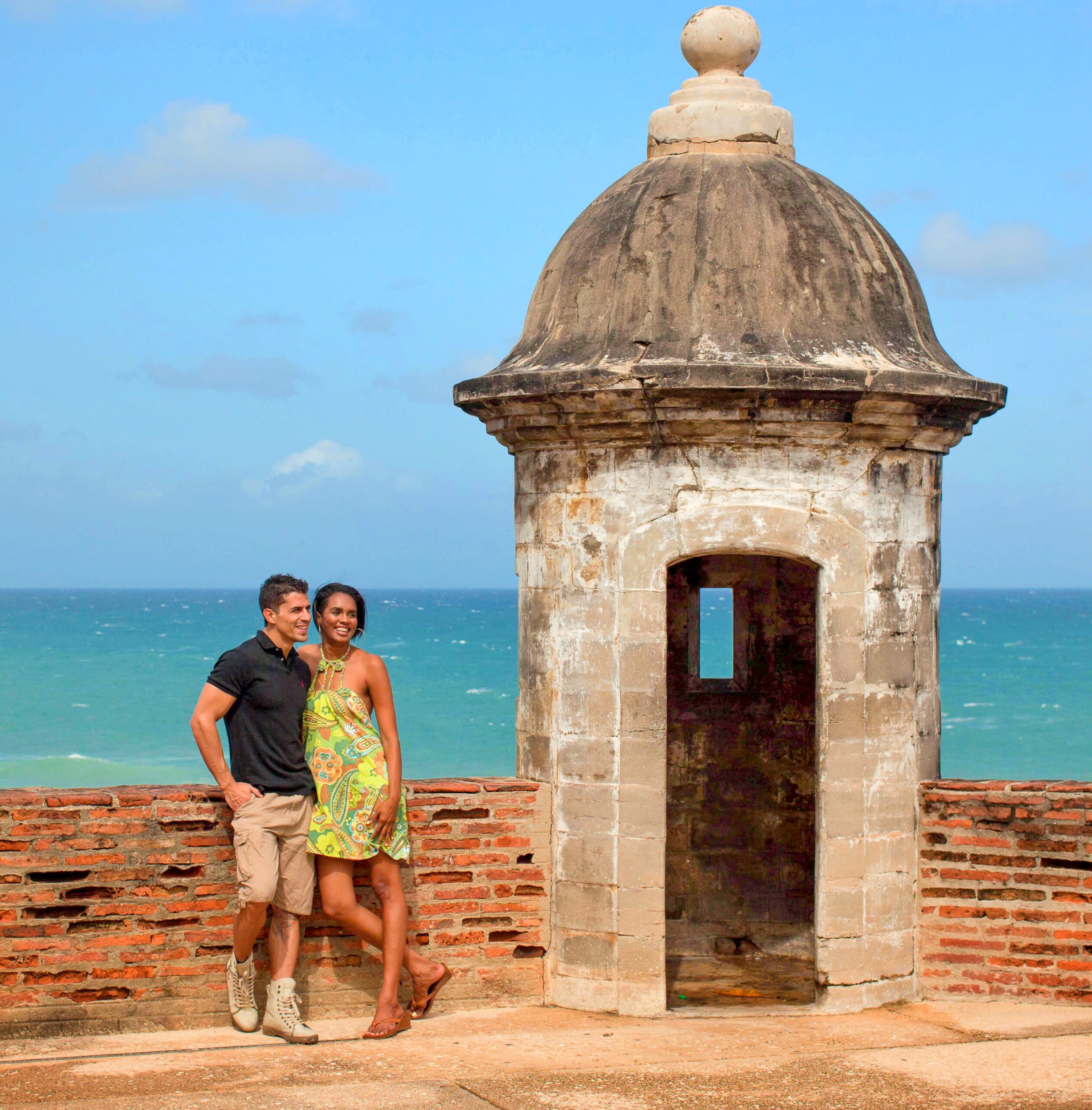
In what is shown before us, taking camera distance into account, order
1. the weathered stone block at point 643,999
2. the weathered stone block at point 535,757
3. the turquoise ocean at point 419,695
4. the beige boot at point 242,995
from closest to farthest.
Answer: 1. the beige boot at point 242,995
2. the weathered stone block at point 643,999
3. the weathered stone block at point 535,757
4. the turquoise ocean at point 419,695

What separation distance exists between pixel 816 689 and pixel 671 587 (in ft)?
8.13

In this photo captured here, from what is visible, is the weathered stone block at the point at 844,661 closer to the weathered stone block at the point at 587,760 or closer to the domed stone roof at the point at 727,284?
the weathered stone block at the point at 587,760

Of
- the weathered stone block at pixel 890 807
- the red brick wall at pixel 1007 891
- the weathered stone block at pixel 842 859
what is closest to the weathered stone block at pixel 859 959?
the red brick wall at pixel 1007 891

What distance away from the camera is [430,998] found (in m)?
6.13

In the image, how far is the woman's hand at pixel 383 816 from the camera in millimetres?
5820

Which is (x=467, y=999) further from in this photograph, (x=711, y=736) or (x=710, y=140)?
(x=710, y=140)

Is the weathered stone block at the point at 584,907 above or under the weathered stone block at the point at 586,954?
above

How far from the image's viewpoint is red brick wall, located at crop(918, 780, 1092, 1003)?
6.21 meters

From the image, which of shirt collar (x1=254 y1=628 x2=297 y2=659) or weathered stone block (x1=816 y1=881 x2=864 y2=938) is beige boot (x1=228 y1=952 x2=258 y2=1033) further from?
weathered stone block (x1=816 y1=881 x2=864 y2=938)

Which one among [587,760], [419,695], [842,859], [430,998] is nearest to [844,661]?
[842,859]

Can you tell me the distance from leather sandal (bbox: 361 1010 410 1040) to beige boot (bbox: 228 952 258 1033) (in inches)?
17.1

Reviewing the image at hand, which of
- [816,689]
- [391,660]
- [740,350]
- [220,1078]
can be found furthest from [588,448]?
[391,660]

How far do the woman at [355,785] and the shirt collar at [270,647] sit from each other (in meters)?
0.12

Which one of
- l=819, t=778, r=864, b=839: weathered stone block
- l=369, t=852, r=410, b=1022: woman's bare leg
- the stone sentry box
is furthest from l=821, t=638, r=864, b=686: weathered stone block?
l=369, t=852, r=410, b=1022: woman's bare leg
